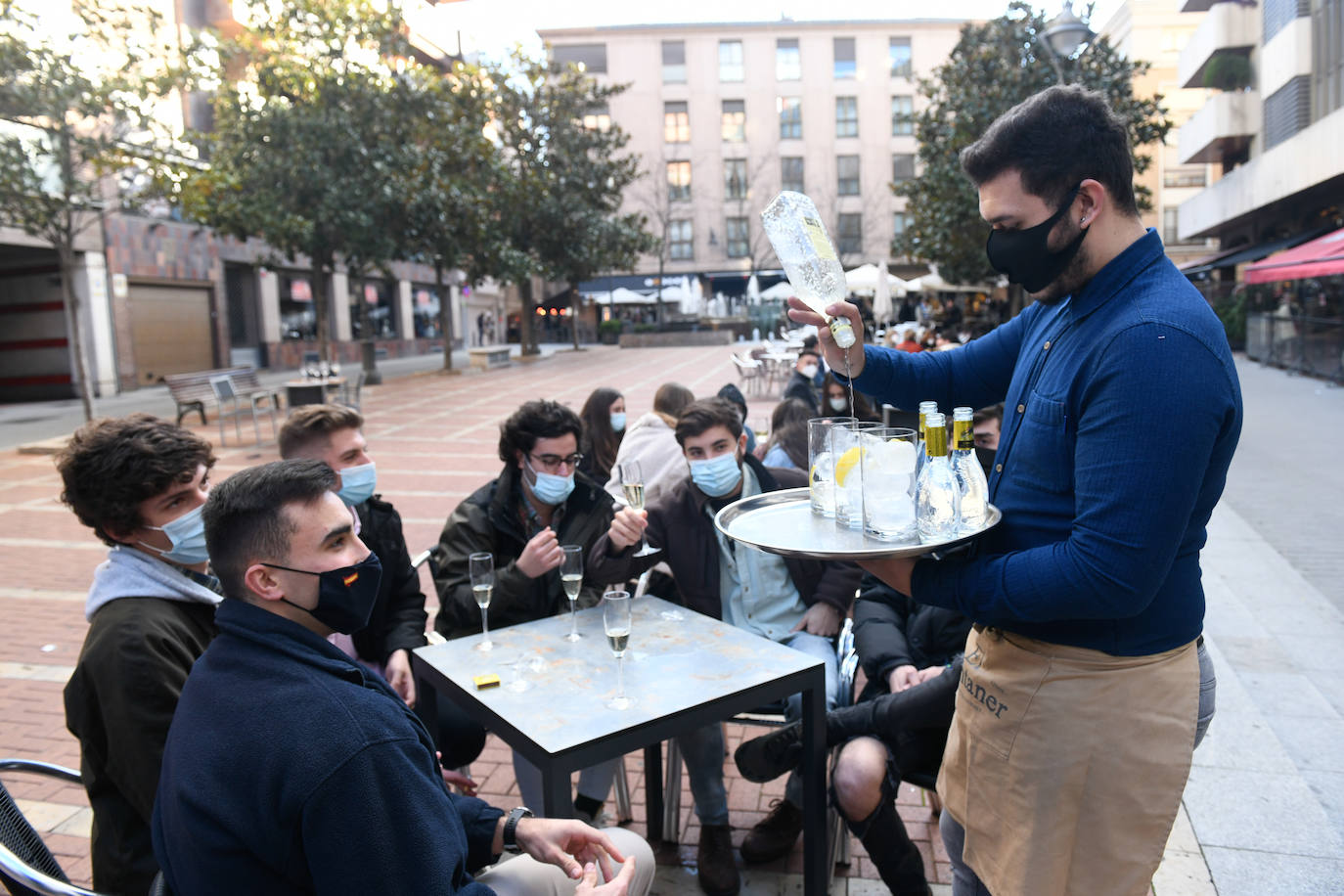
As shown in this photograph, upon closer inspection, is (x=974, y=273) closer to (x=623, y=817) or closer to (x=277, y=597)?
(x=623, y=817)

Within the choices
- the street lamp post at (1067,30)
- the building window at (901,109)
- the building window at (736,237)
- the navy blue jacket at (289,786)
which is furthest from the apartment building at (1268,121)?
the building window at (736,237)

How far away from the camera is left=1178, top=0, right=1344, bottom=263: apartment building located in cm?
2136

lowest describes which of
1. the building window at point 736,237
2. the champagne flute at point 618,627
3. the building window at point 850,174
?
the champagne flute at point 618,627

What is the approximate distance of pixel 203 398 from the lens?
15359mm

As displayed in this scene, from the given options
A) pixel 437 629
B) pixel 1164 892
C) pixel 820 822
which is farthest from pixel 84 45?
pixel 1164 892

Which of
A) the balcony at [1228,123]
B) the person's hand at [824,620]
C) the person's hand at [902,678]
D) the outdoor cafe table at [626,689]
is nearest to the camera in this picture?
the outdoor cafe table at [626,689]

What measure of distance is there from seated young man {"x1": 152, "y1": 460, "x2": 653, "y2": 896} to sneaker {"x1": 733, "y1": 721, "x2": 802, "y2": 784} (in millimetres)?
1133

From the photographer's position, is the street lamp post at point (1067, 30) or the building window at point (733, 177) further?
the building window at point (733, 177)

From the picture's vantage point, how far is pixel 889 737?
2977 mm

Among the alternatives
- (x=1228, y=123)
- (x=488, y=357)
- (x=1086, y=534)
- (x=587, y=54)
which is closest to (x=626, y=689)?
(x=1086, y=534)

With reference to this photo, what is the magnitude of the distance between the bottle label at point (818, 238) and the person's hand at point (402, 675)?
240cm

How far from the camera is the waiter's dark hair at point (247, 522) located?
1820 millimetres

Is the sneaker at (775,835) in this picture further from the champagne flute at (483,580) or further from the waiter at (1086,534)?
the waiter at (1086,534)

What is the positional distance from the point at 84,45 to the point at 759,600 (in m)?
13.6
